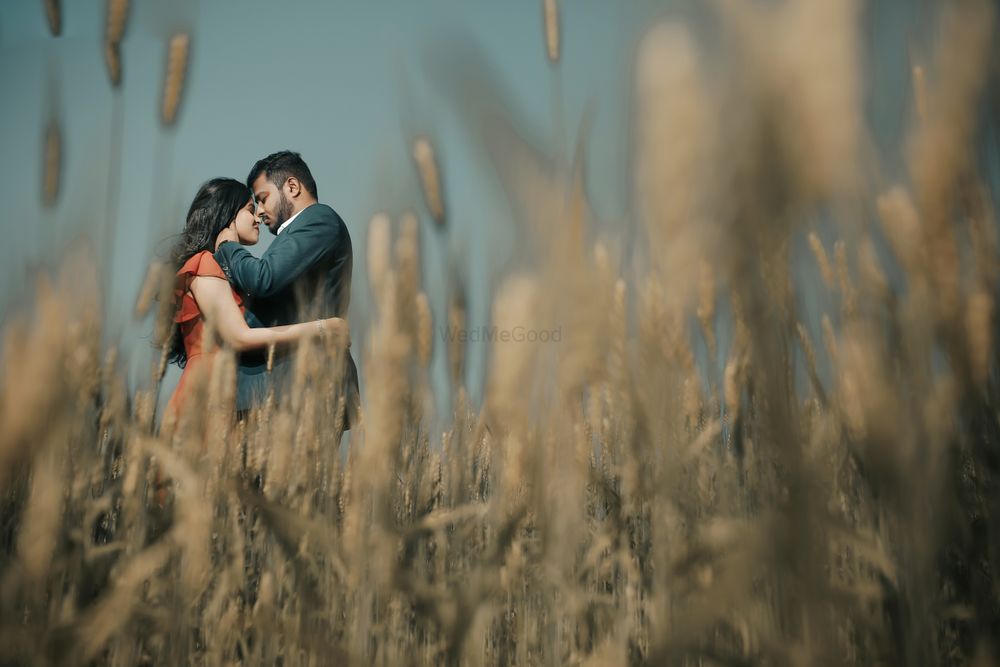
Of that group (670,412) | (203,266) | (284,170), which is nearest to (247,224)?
(284,170)

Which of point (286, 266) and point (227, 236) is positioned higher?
point (227, 236)

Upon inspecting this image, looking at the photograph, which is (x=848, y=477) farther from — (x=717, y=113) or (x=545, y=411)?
(x=717, y=113)

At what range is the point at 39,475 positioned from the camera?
81 cm

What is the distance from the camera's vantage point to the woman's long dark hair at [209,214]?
1889 mm

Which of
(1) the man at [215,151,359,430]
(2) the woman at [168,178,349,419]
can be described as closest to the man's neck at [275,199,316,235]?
(1) the man at [215,151,359,430]

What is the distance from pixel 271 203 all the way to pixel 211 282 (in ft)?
1.34

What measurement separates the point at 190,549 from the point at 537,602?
0.48 m

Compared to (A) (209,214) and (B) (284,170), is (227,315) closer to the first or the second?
(A) (209,214)

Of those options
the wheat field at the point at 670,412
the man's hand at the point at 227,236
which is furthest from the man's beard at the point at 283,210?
the wheat field at the point at 670,412

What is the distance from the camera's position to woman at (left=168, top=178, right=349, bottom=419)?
164cm

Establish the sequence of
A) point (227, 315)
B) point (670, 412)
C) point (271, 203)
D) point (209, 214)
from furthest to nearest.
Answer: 1. point (271, 203)
2. point (209, 214)
3. point (227, 315)
4. point (670, 412)

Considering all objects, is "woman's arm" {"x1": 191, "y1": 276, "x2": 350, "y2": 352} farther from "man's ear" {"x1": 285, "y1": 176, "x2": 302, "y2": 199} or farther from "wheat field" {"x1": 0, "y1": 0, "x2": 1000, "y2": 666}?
"wheat field" {"x1": 0, "y1": 0, "x2": 1000, "y2": 666}

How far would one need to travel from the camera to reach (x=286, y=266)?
173 centimetres

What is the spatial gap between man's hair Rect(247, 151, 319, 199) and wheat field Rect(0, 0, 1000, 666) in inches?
40.5
